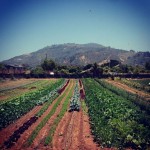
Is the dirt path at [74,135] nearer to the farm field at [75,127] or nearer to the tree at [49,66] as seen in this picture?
the farm field at [75,127]

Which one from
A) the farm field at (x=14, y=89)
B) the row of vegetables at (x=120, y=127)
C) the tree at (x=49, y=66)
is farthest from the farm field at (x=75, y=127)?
the tree at (x=49, y=66)

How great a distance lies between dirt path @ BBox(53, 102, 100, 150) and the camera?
50.7ft

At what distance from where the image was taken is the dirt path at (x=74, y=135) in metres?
15.4

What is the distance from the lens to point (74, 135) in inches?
692

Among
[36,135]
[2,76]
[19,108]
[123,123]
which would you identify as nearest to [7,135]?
[36,135]

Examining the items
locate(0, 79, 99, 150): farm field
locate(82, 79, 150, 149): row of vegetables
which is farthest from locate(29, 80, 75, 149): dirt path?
locate(82, 79, 150, 149): row of vegetables

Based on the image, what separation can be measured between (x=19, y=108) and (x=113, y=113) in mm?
10545

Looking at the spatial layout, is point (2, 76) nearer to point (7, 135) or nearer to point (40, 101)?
point (40, 101)

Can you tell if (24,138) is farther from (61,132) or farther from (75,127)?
(75,127)

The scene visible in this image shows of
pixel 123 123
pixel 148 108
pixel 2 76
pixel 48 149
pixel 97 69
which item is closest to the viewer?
pixel 48 149

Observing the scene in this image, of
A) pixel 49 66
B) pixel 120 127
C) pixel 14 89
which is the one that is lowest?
pixel 120 127

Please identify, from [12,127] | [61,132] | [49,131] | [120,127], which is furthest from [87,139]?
[12,127]

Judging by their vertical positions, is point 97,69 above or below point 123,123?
above

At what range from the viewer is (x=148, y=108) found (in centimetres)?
2355
